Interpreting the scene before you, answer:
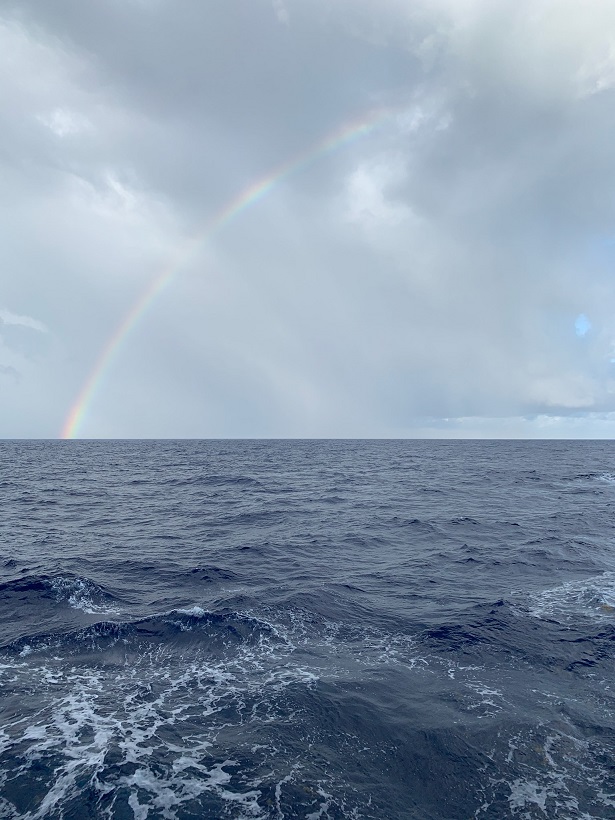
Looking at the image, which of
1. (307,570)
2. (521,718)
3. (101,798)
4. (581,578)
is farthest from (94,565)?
(581,578)

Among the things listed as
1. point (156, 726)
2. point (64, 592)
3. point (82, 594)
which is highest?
point (64, 592)

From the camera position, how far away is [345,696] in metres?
16.2

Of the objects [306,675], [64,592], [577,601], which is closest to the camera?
[306,675]

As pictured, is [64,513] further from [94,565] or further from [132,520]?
[94,565]

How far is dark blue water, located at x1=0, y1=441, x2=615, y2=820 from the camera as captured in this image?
480 inches

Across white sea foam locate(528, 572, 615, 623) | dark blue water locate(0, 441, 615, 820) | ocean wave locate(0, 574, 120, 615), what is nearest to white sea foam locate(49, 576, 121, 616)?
ocean wave locate(0, 574, 120, 615)

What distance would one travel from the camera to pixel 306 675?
57.2 feet

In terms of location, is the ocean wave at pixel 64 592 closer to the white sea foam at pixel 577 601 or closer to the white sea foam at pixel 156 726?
the white sea foam at pixel 156 726

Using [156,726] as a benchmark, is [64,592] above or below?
above

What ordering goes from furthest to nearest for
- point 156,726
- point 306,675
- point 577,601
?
point 577,601
point 306,675
point 156,726

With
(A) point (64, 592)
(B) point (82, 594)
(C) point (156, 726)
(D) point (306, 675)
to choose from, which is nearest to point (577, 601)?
(D) point (306, 675)

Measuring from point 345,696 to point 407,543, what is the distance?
22144 mm

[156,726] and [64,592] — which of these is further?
[64,592]

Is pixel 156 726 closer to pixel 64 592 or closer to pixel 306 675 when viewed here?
pixel 306 675
